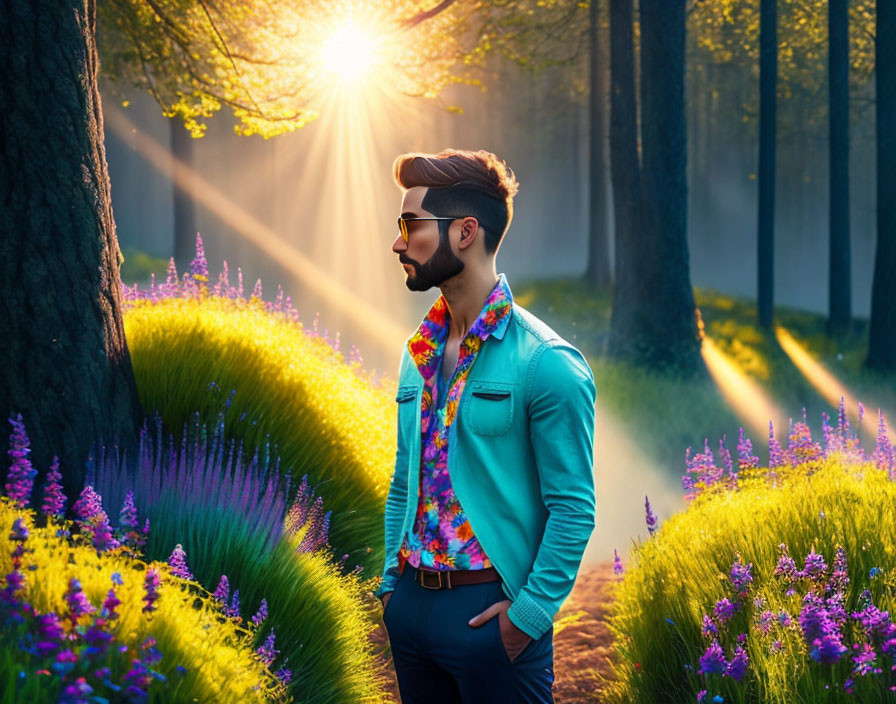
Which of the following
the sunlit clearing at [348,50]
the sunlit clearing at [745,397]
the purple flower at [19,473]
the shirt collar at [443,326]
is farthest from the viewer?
the sunlit clearing at [745,397]

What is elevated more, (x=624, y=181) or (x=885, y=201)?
(x=624, y=181)

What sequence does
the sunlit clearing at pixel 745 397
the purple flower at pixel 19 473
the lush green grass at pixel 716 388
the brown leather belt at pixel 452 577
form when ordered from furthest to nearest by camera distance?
the sunlit clearing at pixel 745 397 → the lush green grass at pixel 716 388 → the purple flower at pixel 19 473 → the brown leather belt at pixel 452 577

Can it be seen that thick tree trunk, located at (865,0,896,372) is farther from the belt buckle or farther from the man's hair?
the belt buckle

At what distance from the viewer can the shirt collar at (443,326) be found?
2992 mm

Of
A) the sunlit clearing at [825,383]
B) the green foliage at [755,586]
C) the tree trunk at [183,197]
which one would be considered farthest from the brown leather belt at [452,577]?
the tree trunk at [183,197]

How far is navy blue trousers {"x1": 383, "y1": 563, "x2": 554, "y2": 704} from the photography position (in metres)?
2.78

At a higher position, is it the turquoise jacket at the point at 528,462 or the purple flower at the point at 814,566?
the turquoise jacket at the point at 528,462

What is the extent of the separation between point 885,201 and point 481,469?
1383cm

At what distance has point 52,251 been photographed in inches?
181

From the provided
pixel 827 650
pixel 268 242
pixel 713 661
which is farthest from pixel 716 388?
pixel 268 242

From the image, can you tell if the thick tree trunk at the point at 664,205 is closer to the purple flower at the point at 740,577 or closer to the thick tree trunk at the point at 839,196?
the thick tree trunk at the point at 839,196

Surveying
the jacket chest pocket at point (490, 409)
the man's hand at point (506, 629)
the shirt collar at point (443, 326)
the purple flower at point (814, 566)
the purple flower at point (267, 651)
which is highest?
the shirt collar at point (443, 326)

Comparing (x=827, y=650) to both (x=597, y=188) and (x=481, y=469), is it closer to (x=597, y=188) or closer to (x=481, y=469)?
(x=481, y=469)

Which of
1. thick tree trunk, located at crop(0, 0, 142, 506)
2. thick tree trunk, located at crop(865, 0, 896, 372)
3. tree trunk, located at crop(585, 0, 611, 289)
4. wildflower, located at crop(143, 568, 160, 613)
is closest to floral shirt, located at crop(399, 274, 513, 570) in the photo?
wildflower, located at crop(143, 568, 160, 613)
